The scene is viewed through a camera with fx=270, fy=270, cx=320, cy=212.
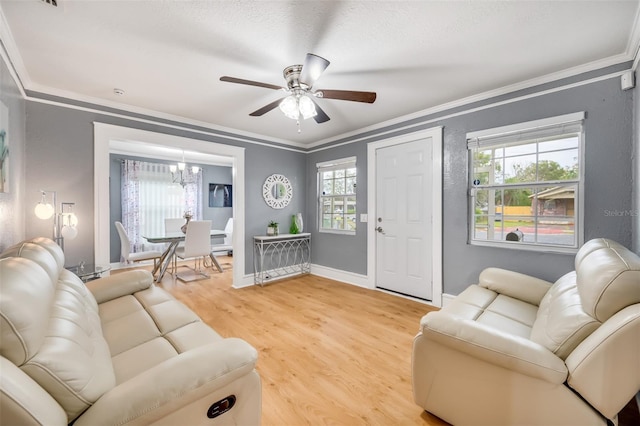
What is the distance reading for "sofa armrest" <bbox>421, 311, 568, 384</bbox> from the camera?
45.3 inches

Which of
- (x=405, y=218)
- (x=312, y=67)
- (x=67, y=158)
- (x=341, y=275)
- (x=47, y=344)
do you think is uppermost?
(x=312, y=67)

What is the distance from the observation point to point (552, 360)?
1159 millimetres

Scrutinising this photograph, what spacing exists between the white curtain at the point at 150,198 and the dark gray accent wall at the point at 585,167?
4768 mm

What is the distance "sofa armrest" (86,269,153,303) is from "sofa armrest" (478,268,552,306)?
2877 mm

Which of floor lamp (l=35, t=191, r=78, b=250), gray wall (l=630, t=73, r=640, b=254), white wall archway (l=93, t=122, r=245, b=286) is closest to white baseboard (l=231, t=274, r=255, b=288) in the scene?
white wall archway (l=93, t=122, r=245, b=286)

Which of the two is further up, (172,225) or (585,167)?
→ (585,167)

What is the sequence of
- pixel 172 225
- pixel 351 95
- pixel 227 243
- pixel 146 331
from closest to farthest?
pixel 146 331 < pixel 351 95 < pixel 172 225 < pixel 227 243

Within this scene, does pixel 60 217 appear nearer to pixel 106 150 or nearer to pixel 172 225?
pixel 106 150

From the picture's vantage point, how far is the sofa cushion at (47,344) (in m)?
0.76

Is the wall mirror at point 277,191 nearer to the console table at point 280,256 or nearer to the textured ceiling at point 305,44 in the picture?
the console table at point 280,256

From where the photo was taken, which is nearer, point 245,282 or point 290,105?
point 290,105

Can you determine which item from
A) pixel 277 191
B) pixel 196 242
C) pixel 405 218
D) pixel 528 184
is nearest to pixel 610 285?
pixel 528 184

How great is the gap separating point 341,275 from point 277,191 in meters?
1.76

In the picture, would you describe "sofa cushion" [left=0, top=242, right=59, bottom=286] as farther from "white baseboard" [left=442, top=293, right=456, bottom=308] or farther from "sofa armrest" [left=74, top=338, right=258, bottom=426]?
"white baseboard" [left=442, top=293, right=456, bottom=308]
